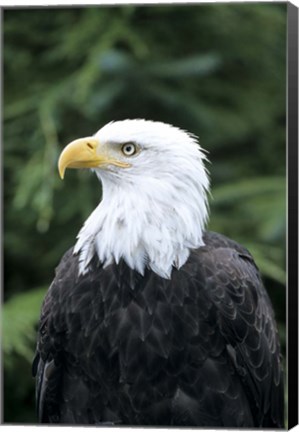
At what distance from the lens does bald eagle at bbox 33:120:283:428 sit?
4664mm

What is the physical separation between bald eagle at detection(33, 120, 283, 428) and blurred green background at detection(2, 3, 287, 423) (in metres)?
1.72

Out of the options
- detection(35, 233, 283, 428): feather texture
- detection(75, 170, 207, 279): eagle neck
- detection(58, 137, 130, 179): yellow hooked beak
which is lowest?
detection(35, 233, 283, 428): feather texture

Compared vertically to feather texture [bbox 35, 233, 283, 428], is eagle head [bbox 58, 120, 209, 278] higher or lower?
higher

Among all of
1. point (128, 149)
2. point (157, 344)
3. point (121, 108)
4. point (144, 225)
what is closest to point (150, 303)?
point (157, 344)

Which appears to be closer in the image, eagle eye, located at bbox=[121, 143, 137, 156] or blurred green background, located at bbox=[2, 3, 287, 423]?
eagle eye, located at bbox=[121, 143, 137, 156]

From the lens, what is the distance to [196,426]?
15.5 ft

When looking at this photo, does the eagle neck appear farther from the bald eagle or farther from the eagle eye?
the eagle eye

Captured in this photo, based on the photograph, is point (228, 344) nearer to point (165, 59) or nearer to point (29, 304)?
point (29, 304)

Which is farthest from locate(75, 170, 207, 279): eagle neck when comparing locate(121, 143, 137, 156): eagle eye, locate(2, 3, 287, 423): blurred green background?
locate(2, 3, 287, 423): blurred green background

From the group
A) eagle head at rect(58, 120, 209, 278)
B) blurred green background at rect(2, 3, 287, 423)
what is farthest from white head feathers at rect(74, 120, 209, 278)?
blurred green background at rect(2, 3, 287, 423)

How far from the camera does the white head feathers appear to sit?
4.64 metres

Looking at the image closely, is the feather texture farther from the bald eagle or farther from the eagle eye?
the eagle eye

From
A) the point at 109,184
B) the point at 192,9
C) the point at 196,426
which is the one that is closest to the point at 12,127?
the point at 192,9

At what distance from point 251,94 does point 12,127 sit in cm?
164
